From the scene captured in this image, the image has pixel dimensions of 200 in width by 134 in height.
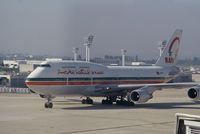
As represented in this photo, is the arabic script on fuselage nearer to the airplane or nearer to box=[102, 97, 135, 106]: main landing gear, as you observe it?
the airplane

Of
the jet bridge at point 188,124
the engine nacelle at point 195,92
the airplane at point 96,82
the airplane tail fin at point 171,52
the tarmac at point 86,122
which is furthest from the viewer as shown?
the airplane tail fin at point 171,52

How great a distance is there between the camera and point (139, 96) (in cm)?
3797

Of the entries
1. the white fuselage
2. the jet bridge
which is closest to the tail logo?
the white fuselage

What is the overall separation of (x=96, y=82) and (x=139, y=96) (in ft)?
15.2

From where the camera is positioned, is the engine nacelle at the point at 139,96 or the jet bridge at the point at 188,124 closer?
the jet bridge at the point at 188,124

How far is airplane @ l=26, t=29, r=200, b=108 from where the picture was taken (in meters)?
37.1

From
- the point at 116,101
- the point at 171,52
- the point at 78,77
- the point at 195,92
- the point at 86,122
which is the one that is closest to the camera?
the point at 86,122

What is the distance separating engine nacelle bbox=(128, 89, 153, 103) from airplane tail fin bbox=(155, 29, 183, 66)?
10661mm

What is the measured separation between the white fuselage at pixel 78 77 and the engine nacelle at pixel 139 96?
346 centimetres

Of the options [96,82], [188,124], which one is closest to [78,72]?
[96,82]

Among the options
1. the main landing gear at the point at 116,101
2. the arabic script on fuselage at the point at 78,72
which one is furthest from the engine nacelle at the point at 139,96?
the arabic script on fuselage at the point at 78,72

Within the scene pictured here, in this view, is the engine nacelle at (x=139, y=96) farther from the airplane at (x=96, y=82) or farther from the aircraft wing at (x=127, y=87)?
the aircraft wing at (x=127, y=87)

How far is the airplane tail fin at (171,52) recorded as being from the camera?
4878 cm

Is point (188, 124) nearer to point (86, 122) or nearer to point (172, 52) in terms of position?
point (86, 122)
